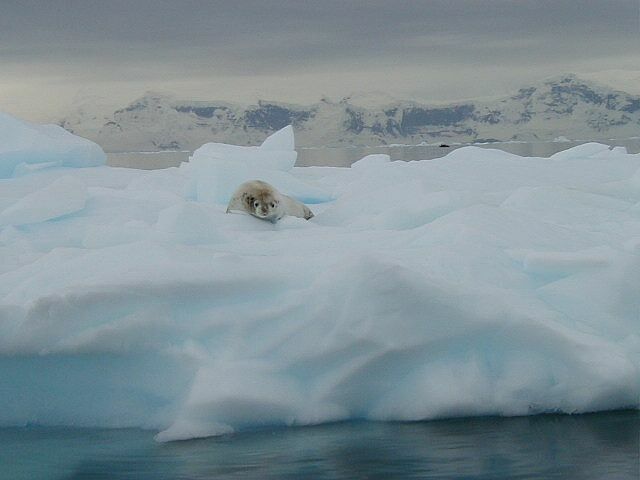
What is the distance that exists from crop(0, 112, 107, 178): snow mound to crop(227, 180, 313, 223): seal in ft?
14.7

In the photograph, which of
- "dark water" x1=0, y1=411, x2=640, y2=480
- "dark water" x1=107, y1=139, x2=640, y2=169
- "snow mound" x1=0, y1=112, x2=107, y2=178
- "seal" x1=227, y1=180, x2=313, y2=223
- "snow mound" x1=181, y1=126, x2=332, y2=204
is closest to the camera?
"dark water" x1=0, y1=411, x2=640, y2=480

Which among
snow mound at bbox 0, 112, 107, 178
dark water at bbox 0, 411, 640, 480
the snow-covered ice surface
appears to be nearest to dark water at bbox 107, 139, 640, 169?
snow mound at bbox 0, 112, 107, 178

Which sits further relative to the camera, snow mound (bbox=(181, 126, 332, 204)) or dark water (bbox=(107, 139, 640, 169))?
dark water (bbox=(107, 139, 640, 169))

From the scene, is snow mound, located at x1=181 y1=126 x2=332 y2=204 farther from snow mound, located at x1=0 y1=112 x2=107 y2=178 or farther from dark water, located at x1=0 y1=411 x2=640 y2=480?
dark water, located at x1=0 y1=411 x2=640 y2=480

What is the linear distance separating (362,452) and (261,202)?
4260 mm

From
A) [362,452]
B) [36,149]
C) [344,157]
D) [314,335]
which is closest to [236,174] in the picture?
[36,149]

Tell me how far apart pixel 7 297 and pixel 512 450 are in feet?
10.2

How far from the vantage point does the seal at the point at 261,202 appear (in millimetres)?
9133

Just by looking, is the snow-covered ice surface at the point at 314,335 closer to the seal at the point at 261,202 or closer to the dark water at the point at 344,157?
the seal at the point at 261,202

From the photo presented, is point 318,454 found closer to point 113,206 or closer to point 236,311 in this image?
point 236,311

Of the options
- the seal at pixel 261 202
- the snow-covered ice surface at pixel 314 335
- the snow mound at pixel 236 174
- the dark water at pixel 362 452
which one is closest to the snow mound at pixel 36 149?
the snow mound at pixel 236 174

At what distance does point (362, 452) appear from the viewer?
5152 mm

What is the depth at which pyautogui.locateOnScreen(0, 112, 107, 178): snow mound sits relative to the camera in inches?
510

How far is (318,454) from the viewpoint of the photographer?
512 cm
